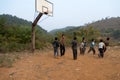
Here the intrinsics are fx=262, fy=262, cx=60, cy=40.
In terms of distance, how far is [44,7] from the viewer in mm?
21266

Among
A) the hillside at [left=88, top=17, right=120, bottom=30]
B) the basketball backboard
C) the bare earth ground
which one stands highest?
the hillside at [left=88, top=17, right=120, bottom=30]

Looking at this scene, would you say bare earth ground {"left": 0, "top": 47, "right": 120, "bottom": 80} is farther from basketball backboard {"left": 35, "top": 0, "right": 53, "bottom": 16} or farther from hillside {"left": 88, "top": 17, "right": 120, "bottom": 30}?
hillside {"left": 88, "top": 17, "right": 120, "bottom": 30}

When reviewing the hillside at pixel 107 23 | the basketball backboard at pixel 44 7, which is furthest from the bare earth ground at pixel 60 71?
the hillside at pixel 107 23

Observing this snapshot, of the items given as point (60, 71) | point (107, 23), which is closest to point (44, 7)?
point (60, 71)

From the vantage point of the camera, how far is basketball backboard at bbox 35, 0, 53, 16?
20.3m

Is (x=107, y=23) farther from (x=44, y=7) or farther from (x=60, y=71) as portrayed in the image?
(x=60, y=71)

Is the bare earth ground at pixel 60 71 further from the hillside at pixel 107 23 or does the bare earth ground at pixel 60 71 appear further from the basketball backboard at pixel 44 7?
the hillside at pixel 107 23

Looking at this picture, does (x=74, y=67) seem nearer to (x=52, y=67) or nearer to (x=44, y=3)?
(x=52, y=67)

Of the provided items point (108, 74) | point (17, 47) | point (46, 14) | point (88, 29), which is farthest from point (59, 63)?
point (88, 29)

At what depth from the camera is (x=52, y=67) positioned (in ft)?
49.1

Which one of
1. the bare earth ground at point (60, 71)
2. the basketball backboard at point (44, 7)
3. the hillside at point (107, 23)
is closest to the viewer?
the bare earth ground at point (60, 71)

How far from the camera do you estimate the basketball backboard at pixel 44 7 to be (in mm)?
20281

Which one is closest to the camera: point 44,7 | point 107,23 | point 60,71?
point 60,71

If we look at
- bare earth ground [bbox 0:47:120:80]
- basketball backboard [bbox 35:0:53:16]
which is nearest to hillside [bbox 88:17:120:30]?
basketball backboard [bbox 35:0:53:16]
